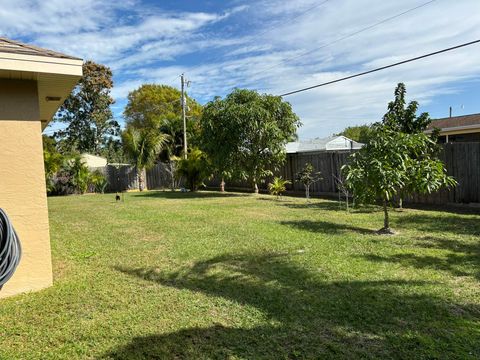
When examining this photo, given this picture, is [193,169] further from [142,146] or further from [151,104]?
[151,104]

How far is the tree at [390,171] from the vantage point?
7.46m

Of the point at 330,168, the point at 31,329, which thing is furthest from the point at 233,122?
the point at 31,329

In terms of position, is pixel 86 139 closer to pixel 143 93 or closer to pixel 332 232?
pixel 143 93

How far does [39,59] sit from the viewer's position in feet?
15.4

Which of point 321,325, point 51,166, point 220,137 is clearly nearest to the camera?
point 321,325

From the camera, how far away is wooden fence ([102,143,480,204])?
1048cm

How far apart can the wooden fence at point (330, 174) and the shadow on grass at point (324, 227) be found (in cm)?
434

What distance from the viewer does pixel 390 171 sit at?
7445 mm

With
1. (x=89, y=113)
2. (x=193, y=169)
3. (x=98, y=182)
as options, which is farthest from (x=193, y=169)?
(x=89, y=113)

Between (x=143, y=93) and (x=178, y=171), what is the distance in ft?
91.3

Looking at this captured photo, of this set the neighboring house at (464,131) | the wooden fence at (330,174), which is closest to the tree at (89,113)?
the wooden fence at (330,174)

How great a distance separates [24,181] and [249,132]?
40.1ft

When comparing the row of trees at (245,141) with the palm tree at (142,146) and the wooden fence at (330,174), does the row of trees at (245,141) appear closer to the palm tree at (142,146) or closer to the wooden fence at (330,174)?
the palm tree at (142,146)

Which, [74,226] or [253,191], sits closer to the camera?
[74,226]
